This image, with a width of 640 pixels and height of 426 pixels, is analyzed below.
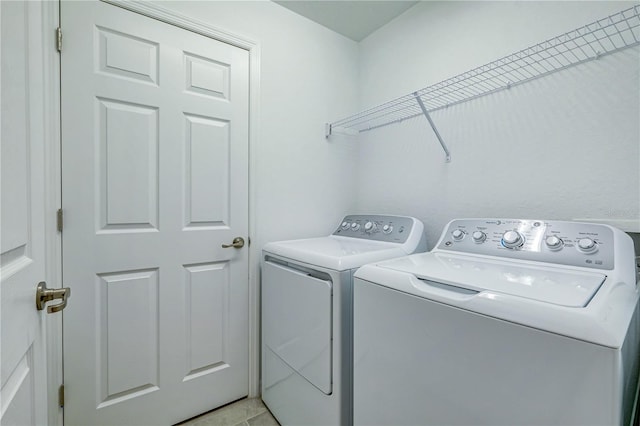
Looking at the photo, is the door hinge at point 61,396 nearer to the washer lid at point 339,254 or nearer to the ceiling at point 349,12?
the washer lid at point 339,254

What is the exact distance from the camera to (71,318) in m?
1.29

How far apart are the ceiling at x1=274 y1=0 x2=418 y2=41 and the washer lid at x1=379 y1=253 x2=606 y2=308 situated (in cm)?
171

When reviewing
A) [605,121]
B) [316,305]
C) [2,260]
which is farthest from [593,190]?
[2,260]

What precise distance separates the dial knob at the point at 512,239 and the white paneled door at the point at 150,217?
53.9 inches

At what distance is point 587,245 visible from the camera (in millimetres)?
979

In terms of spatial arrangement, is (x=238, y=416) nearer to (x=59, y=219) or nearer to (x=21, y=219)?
(x=59, y=219)

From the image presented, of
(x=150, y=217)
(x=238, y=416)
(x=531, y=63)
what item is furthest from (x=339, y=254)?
(x=531, y=63)

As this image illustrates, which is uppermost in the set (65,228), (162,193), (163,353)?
(162,193)

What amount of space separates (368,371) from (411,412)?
0.19m

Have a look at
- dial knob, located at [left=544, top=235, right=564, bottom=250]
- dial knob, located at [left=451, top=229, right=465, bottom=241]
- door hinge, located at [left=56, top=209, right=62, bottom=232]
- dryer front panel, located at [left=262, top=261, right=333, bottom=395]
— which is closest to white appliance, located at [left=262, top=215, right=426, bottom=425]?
dryer front panel, located at [left=262, top=261, right=333, bottom=395]

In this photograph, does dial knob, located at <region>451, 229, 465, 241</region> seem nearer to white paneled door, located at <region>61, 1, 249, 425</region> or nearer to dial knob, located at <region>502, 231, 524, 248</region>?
dial knob, located at <region>502, 231, 524, 248</region>

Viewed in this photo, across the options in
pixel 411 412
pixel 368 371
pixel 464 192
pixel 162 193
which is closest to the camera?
pixel 411 412

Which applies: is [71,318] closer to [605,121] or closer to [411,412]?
[411,412]

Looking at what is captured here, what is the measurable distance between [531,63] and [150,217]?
203 centimetres
